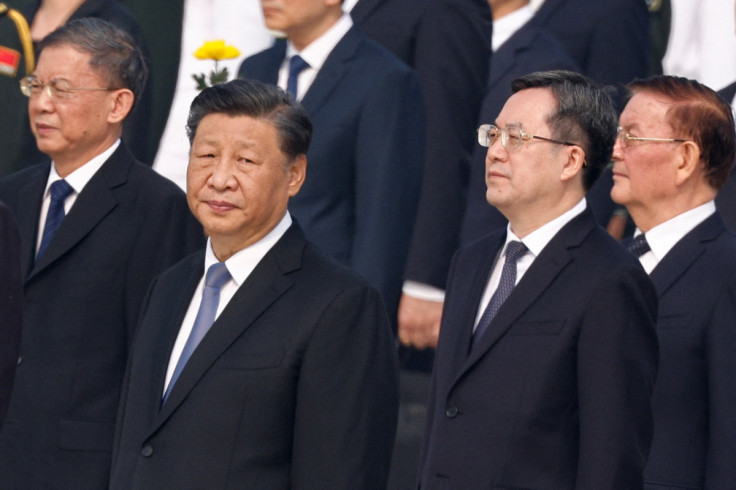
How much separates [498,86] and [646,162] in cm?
116

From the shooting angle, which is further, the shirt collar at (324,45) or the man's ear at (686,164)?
the shirt collar at (324,45)

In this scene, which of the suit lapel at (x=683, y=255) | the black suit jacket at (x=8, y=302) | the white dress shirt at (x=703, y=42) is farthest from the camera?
the white dress shirt at (x=703, y=42)

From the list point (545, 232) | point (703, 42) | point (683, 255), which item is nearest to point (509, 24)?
point (703, 42)

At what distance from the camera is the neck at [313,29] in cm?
477

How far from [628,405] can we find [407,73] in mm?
1769

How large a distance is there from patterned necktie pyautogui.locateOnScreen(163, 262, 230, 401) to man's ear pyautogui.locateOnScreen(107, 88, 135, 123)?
1212mm

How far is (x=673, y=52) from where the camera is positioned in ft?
17.8

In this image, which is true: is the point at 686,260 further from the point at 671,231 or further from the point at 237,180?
the point at 237,180

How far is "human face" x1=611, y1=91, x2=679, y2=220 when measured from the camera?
4008mm

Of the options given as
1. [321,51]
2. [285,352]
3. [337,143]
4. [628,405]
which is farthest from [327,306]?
[321,51]

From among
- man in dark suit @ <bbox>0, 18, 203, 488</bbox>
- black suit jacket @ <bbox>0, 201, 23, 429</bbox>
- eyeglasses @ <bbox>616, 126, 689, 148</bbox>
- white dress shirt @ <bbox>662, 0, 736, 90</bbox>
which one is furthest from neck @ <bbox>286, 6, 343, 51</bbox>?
black suit jacket @ <bbox>0, 201, 23, 429</bbox>

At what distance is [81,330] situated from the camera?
4.29 m

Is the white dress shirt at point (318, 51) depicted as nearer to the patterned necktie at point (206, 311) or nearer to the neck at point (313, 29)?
the neck at point (313, 29)

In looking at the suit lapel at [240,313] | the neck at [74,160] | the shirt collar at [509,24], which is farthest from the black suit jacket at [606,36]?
the suit lapel at [240,313]
